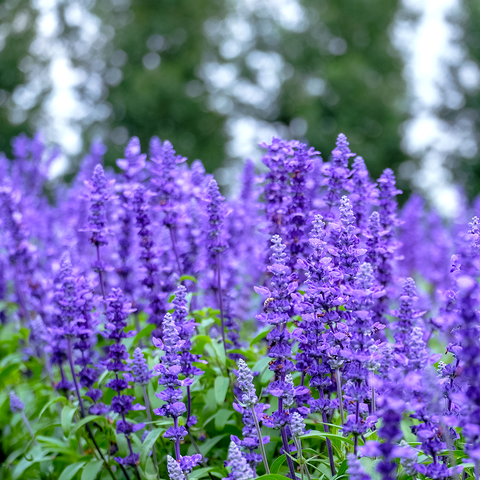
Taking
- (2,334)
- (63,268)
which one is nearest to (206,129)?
(2,334)

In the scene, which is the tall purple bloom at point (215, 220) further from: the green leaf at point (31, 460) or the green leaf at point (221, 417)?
the green leaf at point (31, 460)

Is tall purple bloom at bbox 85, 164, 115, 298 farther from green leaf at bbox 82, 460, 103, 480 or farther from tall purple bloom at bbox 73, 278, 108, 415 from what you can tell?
green leaf at bbox 82, 460, 103, 480

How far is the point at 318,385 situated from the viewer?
2.84 metres

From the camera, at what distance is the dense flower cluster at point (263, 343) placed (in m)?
2.27

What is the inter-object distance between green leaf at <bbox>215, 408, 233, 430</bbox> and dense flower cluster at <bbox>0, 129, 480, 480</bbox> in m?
0.01

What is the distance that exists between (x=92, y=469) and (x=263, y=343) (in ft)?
6.71

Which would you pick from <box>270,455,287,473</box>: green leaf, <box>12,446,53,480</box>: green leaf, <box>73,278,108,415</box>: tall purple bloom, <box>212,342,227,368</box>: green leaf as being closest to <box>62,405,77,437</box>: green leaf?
<box>73,278,108,415</box>: tall purple bloom

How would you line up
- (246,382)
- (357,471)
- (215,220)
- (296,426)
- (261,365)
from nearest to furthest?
(357,471), (246,382), (296,426), (261,365), (215,220)

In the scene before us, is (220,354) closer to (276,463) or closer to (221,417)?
(221,417)

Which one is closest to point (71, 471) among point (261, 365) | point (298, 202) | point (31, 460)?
point (31, 460)

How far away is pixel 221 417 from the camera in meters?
3.62

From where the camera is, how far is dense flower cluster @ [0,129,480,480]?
227cm

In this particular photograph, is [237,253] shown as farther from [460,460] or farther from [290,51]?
[290,51]

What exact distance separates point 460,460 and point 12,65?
29.7 m
